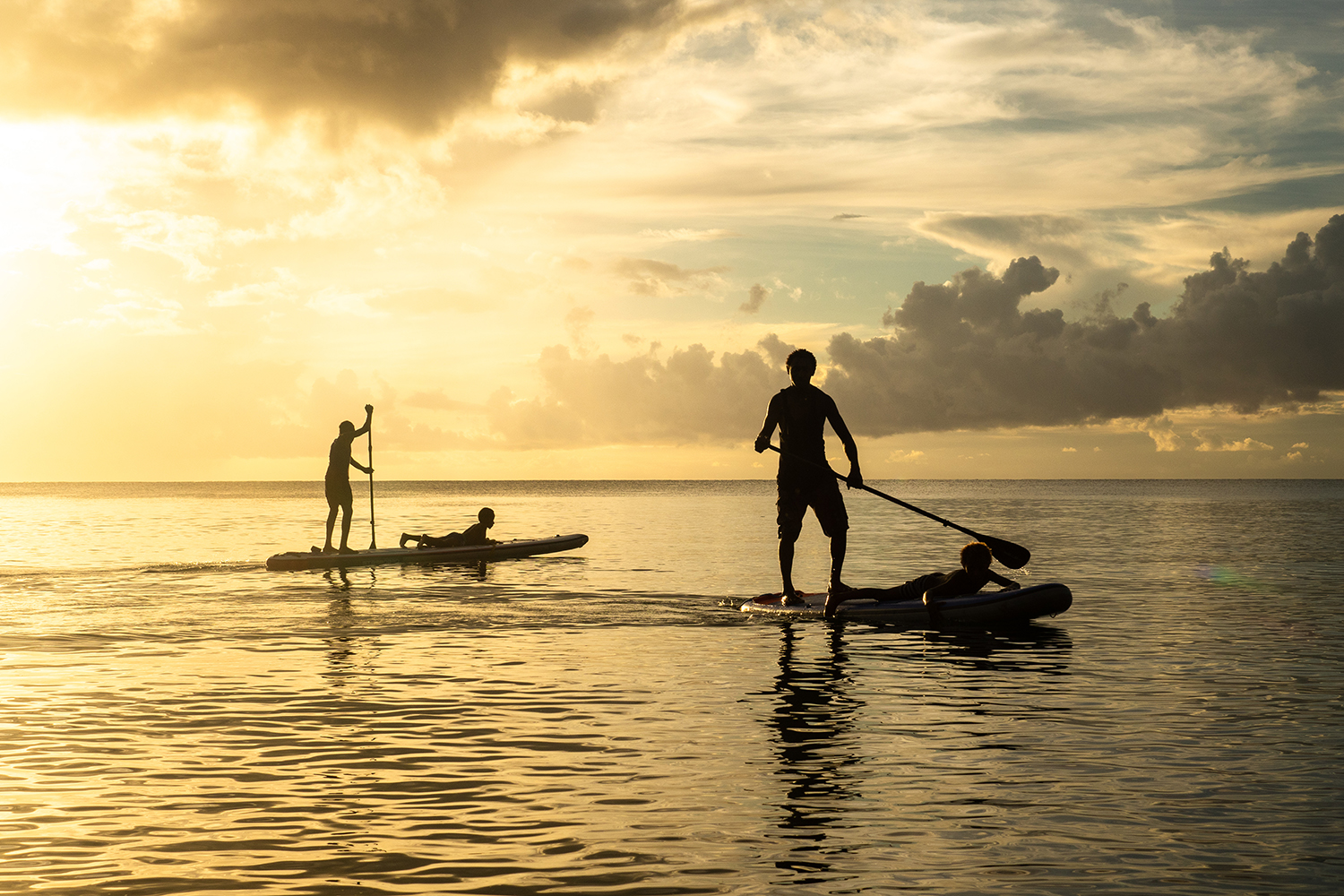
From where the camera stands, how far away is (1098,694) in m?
10.5

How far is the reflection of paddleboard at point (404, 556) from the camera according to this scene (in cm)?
2516

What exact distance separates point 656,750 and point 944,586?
26.6 feet

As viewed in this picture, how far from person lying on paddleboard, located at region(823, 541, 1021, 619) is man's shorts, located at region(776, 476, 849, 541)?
972 millimetres

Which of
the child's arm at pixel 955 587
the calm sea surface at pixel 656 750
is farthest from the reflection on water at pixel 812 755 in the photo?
the child's arm at pixel 955 587

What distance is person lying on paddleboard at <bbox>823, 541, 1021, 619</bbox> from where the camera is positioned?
15188mm

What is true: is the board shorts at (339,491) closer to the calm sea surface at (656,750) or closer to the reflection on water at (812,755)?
the calm sea surface at (656,750)

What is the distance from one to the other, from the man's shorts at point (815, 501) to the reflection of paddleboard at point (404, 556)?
12573mm

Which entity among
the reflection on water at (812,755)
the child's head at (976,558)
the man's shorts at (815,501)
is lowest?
the reflection on water at (812,755)

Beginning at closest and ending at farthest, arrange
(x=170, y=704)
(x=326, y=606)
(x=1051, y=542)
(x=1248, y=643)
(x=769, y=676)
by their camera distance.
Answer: (x=170, y=704) → (x=769, y=676) → (x=1248, y=643) → (x=326, y=606) → (x=1051, y=542)

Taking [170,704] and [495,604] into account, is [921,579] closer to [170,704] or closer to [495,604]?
[495,604]

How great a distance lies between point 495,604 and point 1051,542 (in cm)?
2561

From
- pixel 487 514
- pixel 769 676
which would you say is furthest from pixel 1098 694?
pixel 487 514

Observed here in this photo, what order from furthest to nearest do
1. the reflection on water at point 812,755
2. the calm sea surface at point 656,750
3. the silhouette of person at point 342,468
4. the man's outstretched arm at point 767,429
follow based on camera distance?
1. the silhouette of person at point 342,468
2. the man's outstretched arm at point 767,429
3. the reflection on water at point 812,755
4. the calm sea surface at point 656,750

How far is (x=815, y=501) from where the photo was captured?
15.7 m
